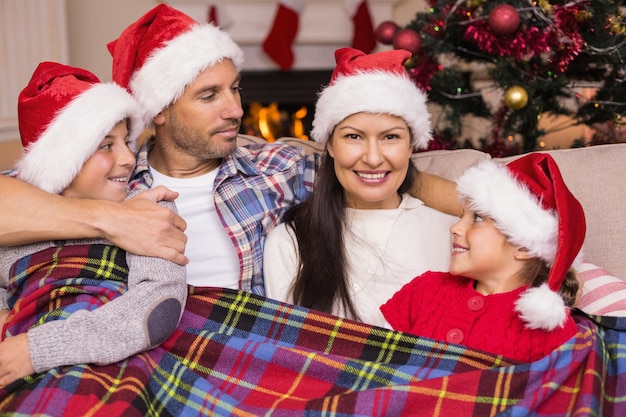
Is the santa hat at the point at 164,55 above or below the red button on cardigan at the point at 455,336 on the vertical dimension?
above

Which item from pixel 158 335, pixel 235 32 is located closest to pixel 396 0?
pixel 235 32

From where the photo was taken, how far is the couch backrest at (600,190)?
200 cm

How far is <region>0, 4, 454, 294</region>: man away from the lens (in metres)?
2.12

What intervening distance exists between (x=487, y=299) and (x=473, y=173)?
0.30 metres

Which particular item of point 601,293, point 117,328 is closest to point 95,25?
point 117,328

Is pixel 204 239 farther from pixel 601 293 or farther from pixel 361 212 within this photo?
pixel 601 293

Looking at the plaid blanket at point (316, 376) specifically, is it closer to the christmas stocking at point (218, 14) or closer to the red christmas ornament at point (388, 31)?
the red christmas ornament at point (388, 31)

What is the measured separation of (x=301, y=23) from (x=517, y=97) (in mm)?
1855

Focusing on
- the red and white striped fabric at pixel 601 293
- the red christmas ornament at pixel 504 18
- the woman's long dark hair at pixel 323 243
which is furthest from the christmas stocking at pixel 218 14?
the red and white striped fabric at pixel 601 293

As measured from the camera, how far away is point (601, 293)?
1771 millimetres

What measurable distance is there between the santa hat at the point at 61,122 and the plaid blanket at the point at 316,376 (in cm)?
49

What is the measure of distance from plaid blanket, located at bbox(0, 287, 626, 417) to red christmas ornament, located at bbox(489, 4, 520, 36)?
1.24 m

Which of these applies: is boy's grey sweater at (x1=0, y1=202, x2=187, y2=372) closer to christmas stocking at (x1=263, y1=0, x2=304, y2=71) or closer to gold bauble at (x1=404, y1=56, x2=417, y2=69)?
gold bauble at (x1=404, y1=56, x2=417, y2=69)

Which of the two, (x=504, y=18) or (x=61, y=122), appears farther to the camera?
(x=504, y=18)
